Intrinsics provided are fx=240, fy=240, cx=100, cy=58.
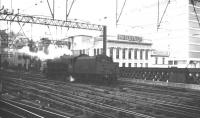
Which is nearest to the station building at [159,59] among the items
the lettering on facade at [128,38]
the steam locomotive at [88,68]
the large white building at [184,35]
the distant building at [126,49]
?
the large white building at [184,35]

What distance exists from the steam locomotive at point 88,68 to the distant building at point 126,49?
3162 cm

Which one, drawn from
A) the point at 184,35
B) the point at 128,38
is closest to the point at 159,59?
the point at 184,35

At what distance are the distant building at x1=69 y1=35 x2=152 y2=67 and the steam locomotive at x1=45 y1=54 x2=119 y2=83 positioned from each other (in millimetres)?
31624

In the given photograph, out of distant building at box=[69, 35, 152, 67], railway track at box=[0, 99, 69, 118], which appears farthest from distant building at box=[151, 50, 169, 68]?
railway track at box=[0, 99, 69, 118]

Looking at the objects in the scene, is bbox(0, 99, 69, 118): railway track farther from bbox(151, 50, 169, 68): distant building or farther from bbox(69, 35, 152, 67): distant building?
bbox(151, 50, 169, 68): distant building

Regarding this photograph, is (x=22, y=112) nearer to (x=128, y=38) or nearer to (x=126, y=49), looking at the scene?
(x=126, y=49)

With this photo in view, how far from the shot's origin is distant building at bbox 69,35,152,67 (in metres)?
58.0

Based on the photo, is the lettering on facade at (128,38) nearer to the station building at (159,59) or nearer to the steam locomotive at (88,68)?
the station building at (159,59)

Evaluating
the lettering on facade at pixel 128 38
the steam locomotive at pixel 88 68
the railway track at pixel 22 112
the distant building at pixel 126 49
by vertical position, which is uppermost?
the lettering on facade at pixel 128 38

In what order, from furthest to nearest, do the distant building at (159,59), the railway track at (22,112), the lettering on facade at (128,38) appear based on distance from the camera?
the distant building at (159,59) < the lettering on facade at (128,38) < the railway track at (22,112)

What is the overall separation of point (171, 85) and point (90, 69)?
763 centimetres

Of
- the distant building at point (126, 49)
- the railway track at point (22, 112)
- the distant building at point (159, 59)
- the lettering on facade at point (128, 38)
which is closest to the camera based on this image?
the railway track at point (22, 112)

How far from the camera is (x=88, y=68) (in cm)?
2273

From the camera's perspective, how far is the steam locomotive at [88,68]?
22.2 meters
